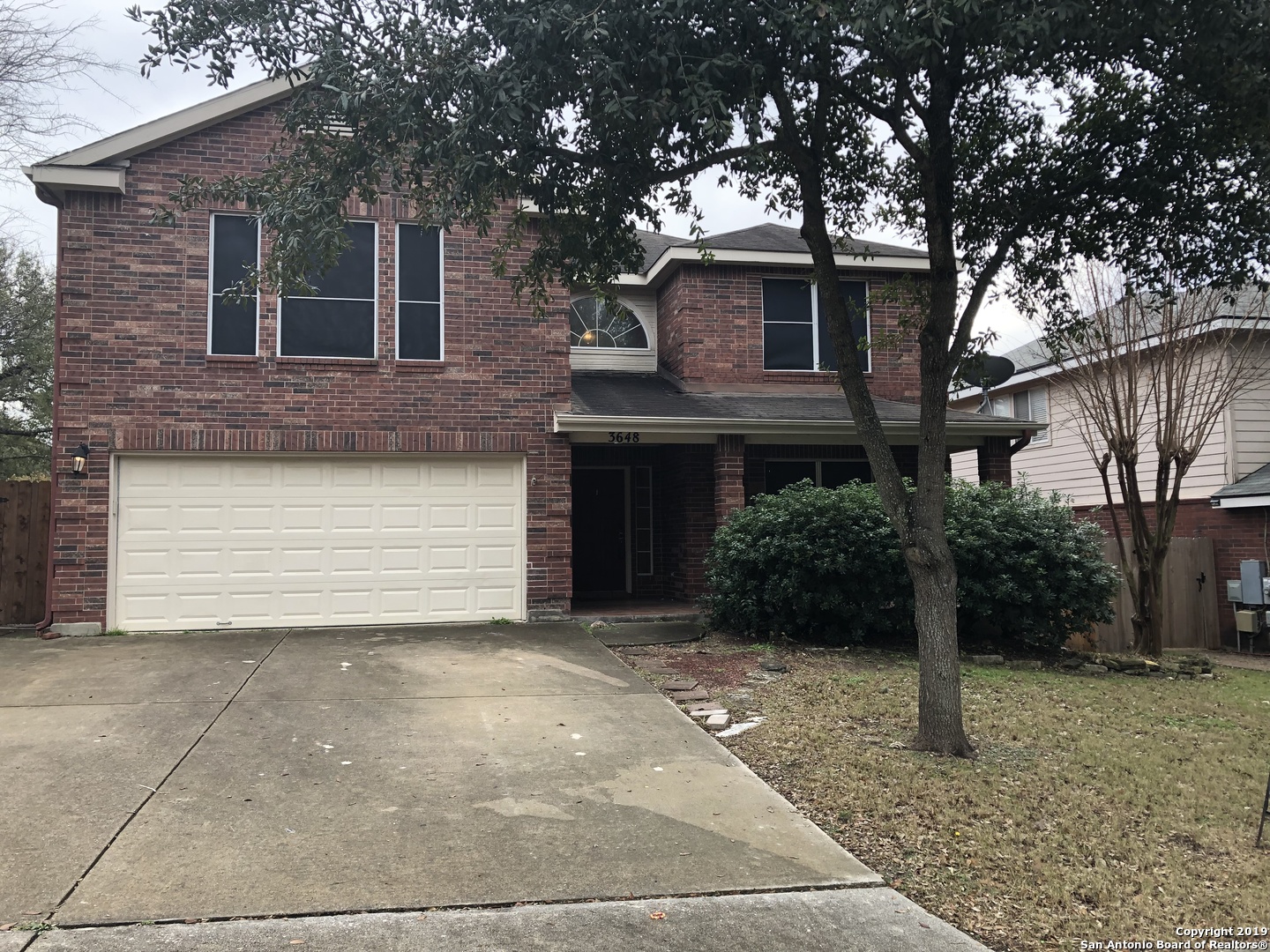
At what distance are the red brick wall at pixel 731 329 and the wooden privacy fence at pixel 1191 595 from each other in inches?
185

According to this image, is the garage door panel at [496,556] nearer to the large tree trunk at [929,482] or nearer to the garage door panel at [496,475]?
the garage door panel at [496,475]

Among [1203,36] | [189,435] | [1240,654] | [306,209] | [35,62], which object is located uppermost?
[35,62]

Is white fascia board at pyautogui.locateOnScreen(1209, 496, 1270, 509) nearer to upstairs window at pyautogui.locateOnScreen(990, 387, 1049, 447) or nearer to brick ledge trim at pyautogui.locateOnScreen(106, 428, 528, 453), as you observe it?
upstairs window at pyautogui.locateOnScreen(990, 387, 1049, 447)

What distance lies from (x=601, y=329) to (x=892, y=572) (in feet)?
23.1

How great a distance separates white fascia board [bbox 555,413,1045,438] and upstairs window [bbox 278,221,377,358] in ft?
8.55

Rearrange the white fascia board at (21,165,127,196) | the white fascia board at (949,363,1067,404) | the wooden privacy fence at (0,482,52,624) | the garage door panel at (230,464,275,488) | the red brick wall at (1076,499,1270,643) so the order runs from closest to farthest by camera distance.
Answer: the white fascia board at (21,165,127,196) → the garage door panel at (230,464,275,488) → the wooden privacy fence at (0,482,52,624) → the red brick wall at (1076,499,1270,643) → the white fascia board at (949,363,1067,404)

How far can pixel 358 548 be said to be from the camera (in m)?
10.8

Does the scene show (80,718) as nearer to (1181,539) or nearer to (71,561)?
(71,561)

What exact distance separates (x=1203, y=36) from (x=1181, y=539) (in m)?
10.4

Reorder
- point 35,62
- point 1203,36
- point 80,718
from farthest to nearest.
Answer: point 35,62
point 80,718
point 1203,36

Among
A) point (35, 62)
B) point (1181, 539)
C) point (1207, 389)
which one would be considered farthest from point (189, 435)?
point (1181, 539)

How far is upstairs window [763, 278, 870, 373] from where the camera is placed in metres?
14.0

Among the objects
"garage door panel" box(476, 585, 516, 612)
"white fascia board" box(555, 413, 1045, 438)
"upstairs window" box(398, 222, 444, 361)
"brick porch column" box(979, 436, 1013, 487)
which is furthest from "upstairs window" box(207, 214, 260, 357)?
"brick porch column" box(979, 436, 1013, 487)

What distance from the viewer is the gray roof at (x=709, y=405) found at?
1176 cm
